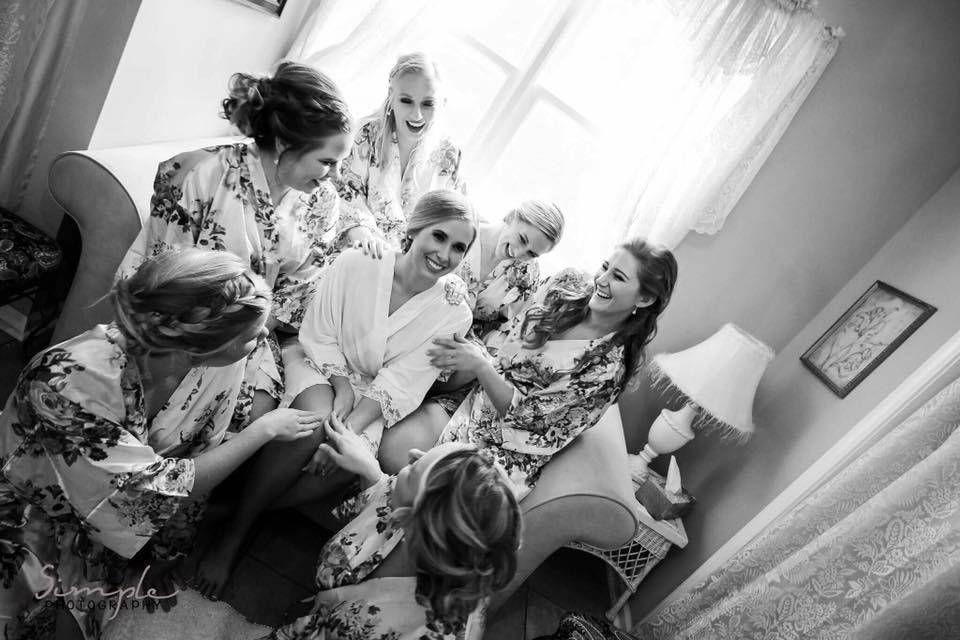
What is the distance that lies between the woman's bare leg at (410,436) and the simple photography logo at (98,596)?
0.65m

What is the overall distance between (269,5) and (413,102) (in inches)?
29.5

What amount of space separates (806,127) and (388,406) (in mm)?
2381

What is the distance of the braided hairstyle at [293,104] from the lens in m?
1.47

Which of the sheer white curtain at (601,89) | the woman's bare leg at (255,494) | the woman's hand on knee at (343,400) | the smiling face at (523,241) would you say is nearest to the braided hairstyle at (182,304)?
the woman's bare leg at (255,494)

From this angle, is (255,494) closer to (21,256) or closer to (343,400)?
(343,400)

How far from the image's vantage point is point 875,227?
8.71ft

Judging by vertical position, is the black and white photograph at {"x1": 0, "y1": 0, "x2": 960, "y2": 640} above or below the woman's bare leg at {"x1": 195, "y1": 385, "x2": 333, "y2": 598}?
above

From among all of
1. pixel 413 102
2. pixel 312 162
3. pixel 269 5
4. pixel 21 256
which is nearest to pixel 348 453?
pixel 312 162

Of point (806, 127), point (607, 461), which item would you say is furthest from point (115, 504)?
point (806, 127)

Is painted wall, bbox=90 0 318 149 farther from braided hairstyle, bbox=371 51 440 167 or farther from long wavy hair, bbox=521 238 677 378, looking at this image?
long wavy hair, bbox=521 238 677 378

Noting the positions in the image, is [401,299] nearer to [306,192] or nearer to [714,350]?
[306,192]

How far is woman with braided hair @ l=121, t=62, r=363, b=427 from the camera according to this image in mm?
1484

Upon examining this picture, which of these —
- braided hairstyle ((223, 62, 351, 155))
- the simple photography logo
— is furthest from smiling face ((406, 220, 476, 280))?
the simple photography logo

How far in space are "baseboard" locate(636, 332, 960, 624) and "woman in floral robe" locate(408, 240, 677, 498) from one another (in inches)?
24.7
